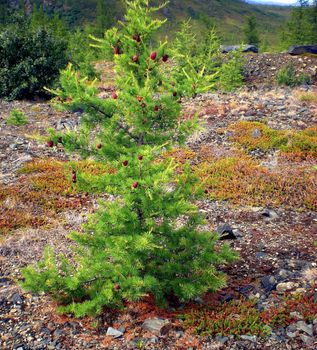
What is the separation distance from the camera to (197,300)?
7.95 meters

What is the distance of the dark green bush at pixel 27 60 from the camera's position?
2617 cm

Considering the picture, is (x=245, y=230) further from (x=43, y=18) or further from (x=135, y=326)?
(x=43, y=18)

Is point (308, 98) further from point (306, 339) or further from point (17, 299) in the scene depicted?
point (17, 299)

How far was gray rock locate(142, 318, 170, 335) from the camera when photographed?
23.0ft

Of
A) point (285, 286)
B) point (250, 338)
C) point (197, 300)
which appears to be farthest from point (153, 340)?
point (285, 286)

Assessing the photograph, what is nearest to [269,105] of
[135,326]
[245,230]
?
[245,230]

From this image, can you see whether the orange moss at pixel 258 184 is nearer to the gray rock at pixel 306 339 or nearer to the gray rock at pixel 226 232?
the gray rock at pixel 226 232

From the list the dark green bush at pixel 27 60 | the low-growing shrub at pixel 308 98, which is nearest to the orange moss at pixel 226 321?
the low-growing shrub at pixel 308 98

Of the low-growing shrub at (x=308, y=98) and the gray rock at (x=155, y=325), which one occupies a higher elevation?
the low-growing shrub at (x=308, y=98)

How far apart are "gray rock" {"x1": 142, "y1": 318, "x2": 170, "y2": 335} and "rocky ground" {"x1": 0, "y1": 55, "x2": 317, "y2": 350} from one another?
2 centimetres

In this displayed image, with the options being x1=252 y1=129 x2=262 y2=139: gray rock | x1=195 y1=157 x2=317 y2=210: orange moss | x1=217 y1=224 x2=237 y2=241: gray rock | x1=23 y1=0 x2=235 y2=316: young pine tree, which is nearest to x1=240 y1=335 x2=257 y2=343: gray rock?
x1=23 y1=0 x2=235 y2=316: young pine tree

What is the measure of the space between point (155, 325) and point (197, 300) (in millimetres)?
1202

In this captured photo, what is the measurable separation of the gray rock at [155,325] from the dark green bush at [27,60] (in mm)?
22014

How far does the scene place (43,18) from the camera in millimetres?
72500
